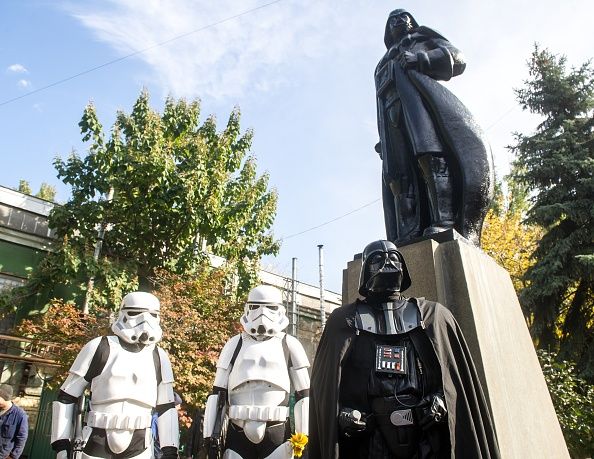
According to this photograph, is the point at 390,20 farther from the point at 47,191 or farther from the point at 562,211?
the point at 47,191

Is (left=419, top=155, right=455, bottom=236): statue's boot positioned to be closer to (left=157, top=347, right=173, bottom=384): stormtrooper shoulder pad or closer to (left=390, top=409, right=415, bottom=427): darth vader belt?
(left=390, top=409, right=415, bottom=427): darth vader belt

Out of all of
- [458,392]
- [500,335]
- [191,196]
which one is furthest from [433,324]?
[191,196]

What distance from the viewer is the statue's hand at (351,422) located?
265cm

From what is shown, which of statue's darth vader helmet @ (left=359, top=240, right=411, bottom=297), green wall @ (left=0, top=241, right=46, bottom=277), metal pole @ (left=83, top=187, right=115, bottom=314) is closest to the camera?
statue's darth vader helmet @ (left=359, top=240, right=411, bottom=297)

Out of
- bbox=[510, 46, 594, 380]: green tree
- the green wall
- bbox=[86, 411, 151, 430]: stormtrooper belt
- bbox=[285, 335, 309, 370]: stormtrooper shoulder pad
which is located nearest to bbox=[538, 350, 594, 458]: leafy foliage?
bbox=[510, 46, 594, 380]: green tree

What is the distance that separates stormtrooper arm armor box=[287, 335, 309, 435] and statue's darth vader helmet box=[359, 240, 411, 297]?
167cm

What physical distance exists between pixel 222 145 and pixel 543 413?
12.4 m

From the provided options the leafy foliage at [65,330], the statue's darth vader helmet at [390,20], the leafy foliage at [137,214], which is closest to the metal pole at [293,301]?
the leafy foliage at [137,214]

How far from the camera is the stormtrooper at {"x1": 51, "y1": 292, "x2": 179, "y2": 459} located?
400cm

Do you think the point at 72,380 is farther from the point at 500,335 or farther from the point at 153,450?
the point at 500,335

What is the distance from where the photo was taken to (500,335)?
418 centimetres

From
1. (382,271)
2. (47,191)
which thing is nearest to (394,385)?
(382,271)

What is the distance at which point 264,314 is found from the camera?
15.4ft

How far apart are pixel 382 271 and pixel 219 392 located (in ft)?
7.10
